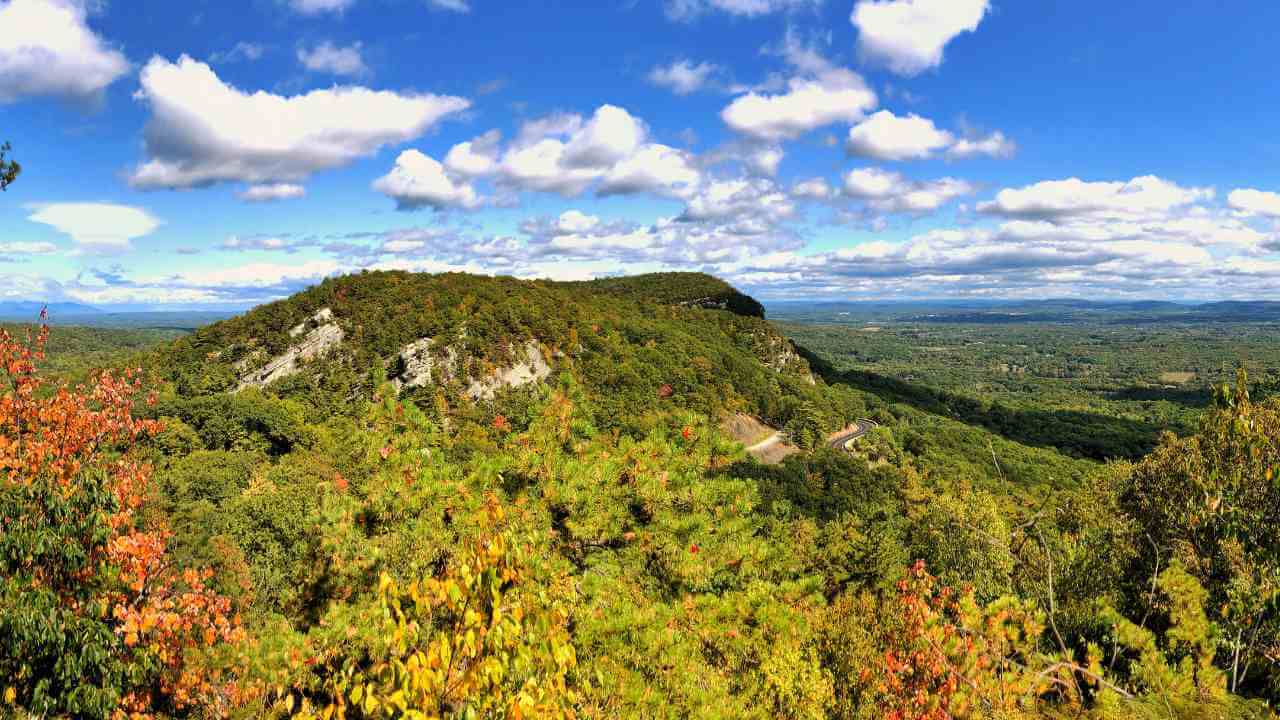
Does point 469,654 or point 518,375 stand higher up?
point 469,654

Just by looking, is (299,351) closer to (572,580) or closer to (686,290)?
(572,580)

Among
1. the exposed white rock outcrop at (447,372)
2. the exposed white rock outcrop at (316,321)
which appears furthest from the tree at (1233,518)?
the exposed white rock outcrop at (316,321)

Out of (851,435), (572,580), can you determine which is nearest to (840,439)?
(851,435)

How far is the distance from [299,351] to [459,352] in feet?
52.8

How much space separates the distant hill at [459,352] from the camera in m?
59.1

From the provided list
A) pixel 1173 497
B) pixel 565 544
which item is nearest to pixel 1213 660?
pixel 1173 497

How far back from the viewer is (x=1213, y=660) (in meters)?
17.4

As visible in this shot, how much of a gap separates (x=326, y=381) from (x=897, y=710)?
57380 millimetres

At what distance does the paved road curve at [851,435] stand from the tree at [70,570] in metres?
89.1

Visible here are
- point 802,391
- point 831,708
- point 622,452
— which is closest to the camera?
point 831,708

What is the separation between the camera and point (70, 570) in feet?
30.4

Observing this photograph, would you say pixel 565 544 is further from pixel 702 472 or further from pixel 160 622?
pixel 160 622

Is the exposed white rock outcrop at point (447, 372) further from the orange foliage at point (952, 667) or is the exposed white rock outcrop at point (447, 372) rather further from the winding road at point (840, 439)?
the orange foliage at point (952, 667)

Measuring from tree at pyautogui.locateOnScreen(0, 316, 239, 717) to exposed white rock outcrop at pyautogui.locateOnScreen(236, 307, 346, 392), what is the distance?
176ft
